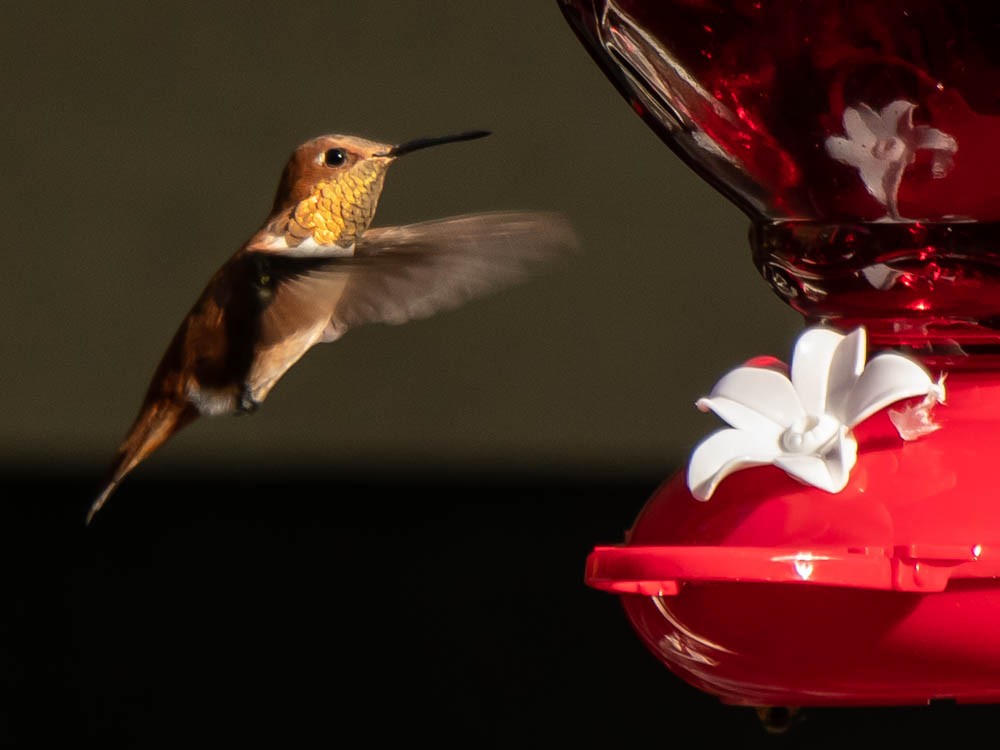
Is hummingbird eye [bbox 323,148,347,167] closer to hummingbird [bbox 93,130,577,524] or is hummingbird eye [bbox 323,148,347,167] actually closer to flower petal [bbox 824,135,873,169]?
hummingbird [bbox 93,130,577,524]

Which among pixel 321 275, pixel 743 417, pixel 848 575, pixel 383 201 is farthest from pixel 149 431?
pixel 383 201

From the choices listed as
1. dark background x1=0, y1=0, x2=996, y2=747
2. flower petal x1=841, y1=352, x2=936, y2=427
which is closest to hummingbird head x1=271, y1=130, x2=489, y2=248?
flower petal x1=841, y1=352, x2=936, y2=427

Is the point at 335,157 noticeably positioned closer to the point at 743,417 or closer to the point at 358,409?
the point at 743,417

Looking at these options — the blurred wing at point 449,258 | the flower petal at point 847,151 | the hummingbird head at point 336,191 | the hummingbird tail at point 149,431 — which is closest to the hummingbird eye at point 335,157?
the hummingbird head at point 336,191

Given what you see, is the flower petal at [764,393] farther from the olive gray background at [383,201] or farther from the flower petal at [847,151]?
the olive gray background at [383,201]

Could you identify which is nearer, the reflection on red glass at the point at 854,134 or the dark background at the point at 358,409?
the reflection on red glass at the point at 854,134

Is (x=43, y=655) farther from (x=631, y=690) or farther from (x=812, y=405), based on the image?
(x=812, y=405)
